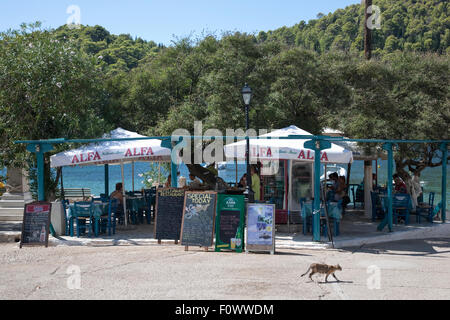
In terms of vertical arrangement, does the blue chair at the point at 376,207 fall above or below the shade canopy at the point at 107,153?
below

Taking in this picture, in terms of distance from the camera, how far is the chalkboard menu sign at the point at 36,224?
11.7 metres

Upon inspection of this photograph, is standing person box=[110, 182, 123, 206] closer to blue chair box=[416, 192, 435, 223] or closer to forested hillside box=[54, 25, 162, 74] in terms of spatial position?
blue chair box=[416, 192, 435, 223]

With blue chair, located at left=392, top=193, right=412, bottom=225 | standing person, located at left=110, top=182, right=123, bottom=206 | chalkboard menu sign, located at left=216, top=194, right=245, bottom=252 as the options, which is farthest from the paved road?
blue chair, located at left=392, top=193, right=412, bottom=225

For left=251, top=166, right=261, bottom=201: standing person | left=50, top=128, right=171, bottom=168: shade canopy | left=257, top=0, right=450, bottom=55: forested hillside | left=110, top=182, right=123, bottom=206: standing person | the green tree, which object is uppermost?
left=257, top=0, right=450, bottom=55: forested hillside

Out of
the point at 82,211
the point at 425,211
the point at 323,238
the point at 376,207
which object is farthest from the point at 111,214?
the point at 425,211

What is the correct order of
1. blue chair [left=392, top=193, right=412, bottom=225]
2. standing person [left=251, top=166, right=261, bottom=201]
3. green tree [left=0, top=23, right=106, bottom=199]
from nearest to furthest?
green tree [left=0, top=23, right=106, bottom=199]
standing person [left=251, top=166, right=261, bottom=201]
blue chair [left=392, top=193, right=412, bottom=225]

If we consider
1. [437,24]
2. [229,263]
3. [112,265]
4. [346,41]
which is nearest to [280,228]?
[229,263]

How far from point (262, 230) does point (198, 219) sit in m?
1.43

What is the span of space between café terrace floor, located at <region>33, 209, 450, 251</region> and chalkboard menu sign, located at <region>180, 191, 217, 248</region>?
1.87 ft

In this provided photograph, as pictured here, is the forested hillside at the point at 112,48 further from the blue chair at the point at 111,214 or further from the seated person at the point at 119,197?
the blue chair at the point at 111,214

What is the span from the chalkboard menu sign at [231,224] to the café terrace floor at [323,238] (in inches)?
21.1

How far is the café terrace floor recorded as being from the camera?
11852 mm

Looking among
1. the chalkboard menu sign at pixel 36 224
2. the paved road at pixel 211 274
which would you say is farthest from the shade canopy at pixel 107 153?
the paved road at pixel 211 274

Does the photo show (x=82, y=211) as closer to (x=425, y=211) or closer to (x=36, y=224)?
(x=36, y=224)
